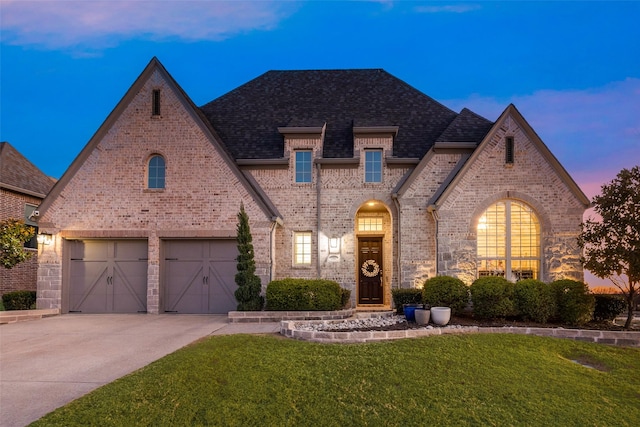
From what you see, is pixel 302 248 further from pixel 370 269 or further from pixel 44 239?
pixel 44 239

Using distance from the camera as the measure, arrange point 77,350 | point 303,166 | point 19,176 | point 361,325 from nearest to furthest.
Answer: point 77,350
point 361,325
point 303,166
point 19,176

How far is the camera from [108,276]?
58.2 ft

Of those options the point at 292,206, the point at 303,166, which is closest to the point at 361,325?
the point at 292,206

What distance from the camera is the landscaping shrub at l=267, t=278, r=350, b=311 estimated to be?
15305 millimetres

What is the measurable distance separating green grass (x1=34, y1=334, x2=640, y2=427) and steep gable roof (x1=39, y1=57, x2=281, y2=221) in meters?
7.74

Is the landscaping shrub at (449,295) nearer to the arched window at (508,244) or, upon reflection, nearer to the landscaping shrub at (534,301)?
the landscaping shrub at (534,301)

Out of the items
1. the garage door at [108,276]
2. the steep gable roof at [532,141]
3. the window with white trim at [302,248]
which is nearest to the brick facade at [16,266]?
the garage door at [108,276]

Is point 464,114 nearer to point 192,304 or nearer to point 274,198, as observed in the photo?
point 274,198

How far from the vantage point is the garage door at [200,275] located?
1745 cm

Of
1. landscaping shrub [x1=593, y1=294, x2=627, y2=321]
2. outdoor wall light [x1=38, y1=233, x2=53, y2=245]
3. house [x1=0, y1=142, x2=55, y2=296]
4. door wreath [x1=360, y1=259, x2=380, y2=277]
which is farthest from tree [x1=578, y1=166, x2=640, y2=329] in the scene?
house [x1=0, y1=142, x2=55, y2=296]

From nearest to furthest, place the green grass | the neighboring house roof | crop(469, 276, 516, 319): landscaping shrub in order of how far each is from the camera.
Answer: the green grass → crop(469, 276, 516, 319): landscaping shrub → the neighboring house roof

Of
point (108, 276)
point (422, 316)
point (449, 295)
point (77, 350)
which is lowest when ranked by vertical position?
point (77, 350)

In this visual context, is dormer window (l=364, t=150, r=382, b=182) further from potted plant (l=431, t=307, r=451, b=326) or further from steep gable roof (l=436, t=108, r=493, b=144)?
potted plant (l=431, t=307, r=451, b=326)

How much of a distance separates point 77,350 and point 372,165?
1201 cm
